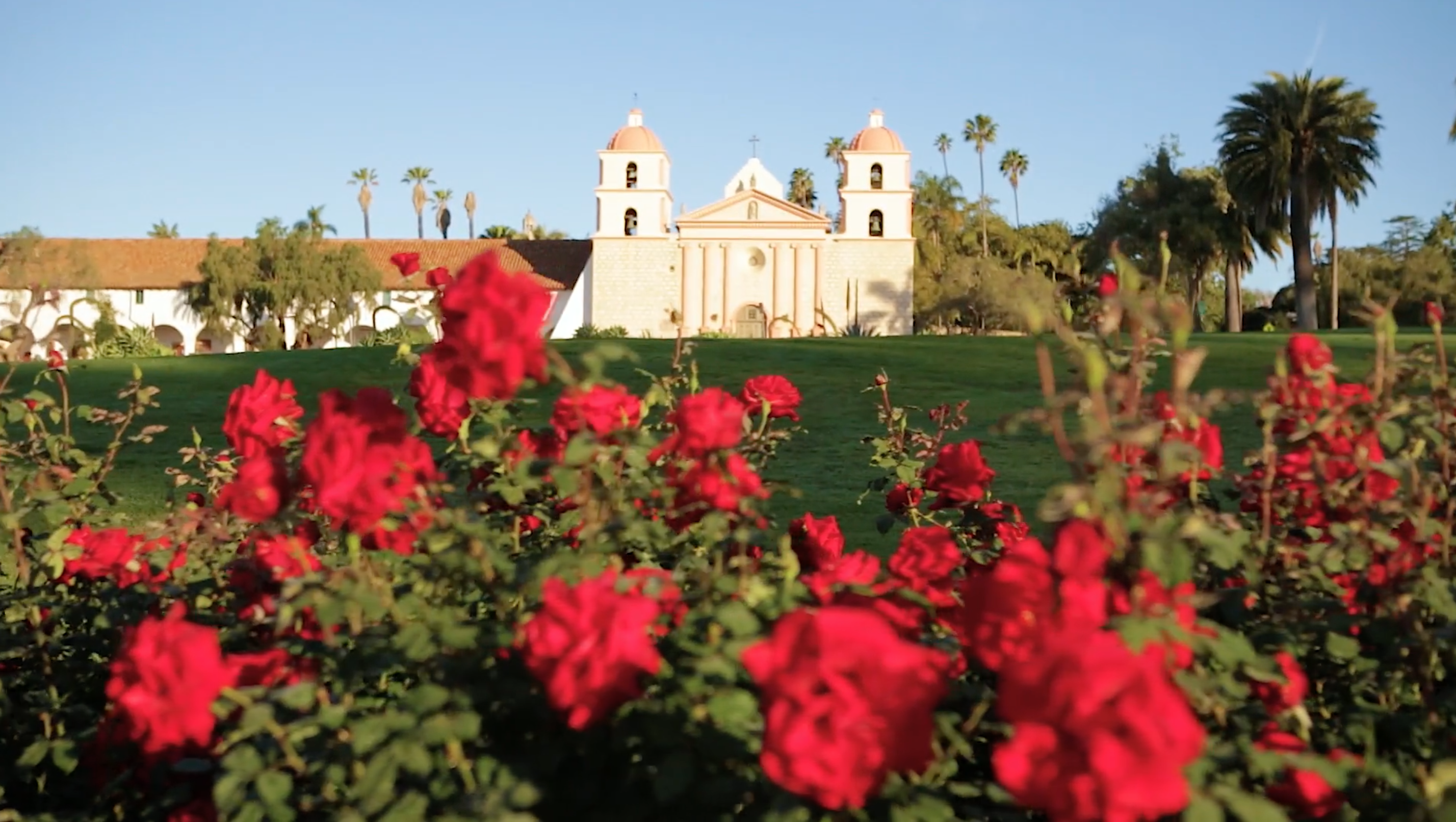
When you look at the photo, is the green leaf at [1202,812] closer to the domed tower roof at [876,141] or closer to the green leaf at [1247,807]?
the green leaf at [1247,807]

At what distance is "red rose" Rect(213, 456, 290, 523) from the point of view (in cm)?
218

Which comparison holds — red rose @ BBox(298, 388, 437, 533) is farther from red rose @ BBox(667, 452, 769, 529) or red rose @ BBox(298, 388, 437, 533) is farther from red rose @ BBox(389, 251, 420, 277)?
red rose @ BBox(389, 251, 420, 277)

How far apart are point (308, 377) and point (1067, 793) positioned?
19.3 m

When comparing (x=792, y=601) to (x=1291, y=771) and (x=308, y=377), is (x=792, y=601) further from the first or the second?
(x=308, y=377)

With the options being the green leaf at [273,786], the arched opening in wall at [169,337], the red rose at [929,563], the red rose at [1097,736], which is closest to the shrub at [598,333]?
the arched opening in wall at [169,337]

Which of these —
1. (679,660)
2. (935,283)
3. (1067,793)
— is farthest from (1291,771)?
(935,283)

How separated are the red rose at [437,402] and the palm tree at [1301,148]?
4505 cm

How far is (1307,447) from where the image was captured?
2.41 metres

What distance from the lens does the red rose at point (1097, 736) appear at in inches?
51.2

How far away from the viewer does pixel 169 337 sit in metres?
57.2

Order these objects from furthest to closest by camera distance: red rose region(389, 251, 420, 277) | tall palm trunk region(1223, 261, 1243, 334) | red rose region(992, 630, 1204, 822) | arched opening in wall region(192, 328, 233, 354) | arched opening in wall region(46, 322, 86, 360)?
1. arched opening in wall region(192, 328, 233, 354)
2. tall palm trunk region(1223, 261, 1243, 334)
3. arched opening in wall region(46, 322, 86, 360)
4. red rose region(389, 251, 420, 277)
5. red rose region(992, 630, 1204, 822)

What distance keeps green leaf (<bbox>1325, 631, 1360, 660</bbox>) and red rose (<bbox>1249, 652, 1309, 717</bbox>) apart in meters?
0.05

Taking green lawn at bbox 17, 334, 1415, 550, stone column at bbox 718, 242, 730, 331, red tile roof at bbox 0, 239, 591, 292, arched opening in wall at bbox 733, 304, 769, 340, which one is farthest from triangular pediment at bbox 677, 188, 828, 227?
green lawn at bbox 17, 334, 1415, 550

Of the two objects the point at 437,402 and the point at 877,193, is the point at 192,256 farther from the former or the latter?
the point at 437,402
